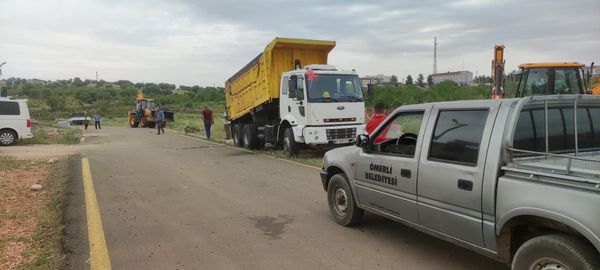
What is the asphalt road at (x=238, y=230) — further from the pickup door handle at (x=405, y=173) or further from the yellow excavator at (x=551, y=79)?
the yellow excavator at (x=551, y=79)

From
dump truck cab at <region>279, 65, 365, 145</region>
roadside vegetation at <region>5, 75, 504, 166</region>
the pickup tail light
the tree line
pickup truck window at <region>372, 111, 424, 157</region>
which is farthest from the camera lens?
the tree line

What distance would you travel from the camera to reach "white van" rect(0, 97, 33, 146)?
63.0ft

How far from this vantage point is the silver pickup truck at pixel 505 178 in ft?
10.6

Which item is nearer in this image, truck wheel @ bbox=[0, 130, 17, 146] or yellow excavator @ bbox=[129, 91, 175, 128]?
truck wheel @ bbox=[0, 130, 17, 146]

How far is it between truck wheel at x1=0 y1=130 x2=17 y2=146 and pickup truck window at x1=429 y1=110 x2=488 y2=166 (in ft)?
64.9

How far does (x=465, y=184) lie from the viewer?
402cm

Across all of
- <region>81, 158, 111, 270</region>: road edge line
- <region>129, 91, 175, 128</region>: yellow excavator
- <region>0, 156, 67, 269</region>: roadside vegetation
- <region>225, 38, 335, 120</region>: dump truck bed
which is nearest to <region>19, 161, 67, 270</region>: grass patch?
<region>0, 156, 67, 269</region>: roadside vegetation

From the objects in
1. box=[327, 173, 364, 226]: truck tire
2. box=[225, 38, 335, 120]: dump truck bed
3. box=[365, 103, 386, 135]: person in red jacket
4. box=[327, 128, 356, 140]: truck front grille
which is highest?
box=[225, 38, 335, 120]: dump truck bed

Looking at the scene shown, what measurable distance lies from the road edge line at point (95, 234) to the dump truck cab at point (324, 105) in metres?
5.96

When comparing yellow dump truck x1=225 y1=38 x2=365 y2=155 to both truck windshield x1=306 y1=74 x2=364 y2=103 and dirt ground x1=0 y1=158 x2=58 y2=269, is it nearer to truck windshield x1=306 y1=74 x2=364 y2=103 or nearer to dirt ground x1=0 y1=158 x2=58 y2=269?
truck windshield x1=306 y1=74 x2=364 y2=103

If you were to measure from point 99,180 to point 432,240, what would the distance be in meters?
7.48

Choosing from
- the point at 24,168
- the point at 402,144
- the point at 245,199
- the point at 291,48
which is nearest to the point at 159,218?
the point at 245,199

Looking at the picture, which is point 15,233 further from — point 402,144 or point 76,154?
point 76,154

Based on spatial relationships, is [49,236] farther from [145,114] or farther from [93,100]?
[93,100]
